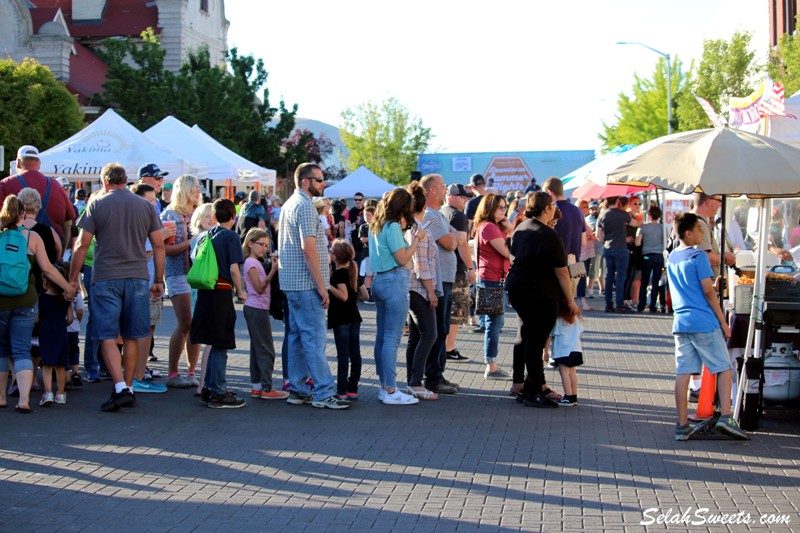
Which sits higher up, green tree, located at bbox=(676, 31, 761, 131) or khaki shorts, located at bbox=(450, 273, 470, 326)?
green tree, located at bbox=(676, 31, 761, 131)

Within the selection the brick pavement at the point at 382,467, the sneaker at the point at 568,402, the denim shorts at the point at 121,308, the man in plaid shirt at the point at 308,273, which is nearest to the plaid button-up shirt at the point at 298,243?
the man in plaid shirt at the point at 308,273

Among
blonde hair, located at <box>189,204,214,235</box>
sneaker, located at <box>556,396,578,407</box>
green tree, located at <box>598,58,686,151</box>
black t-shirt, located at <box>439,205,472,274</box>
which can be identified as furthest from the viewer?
green tree, located at <box>598,58,686,151</box>

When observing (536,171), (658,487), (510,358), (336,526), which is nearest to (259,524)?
(336,526)

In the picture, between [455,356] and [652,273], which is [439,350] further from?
[652,273]

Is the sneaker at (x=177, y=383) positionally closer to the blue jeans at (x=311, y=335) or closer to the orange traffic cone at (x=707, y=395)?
the blue jeans at (x=311, y=335)

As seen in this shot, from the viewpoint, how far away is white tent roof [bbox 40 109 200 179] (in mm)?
19047

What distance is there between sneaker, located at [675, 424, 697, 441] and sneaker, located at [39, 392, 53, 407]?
5428mm

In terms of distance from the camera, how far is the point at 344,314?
29.7 feet

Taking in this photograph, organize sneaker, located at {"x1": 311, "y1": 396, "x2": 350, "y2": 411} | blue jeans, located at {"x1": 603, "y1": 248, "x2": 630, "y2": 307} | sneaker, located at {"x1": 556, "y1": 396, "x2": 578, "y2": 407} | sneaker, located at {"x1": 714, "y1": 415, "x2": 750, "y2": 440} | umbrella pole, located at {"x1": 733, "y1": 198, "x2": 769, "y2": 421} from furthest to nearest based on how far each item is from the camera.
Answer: blue jeans, located at {"x1": 603, "y1": 248, "x2": 630, "y2": 307}
sneaker, located at {"x1": 556, "y1": 396, "x2": 578, "y2": 407}
sneaker, located at {"x1": 311, "y1": 396, "x2": 350, "y2": 411}
umbrella pole, located at {"x1": 733, "y1": 198, "x2": 769, "y2": 421}
sneaker, located at {"x1": 714, "y1": 415, "x2": 750, "y2": 440}

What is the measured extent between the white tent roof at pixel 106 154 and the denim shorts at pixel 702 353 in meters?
13.9

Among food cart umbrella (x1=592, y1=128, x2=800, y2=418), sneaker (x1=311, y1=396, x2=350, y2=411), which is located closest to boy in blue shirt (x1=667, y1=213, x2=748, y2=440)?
food cart umbrella (x1=592, y1=128, x2=800, y2=418)

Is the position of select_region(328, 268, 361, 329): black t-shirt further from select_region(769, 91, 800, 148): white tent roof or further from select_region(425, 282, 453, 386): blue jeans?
select_region(769, 91, 800, 148): white tent roof

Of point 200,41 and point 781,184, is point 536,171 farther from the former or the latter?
point 781,184

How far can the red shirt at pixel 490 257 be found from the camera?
10.4 meters
